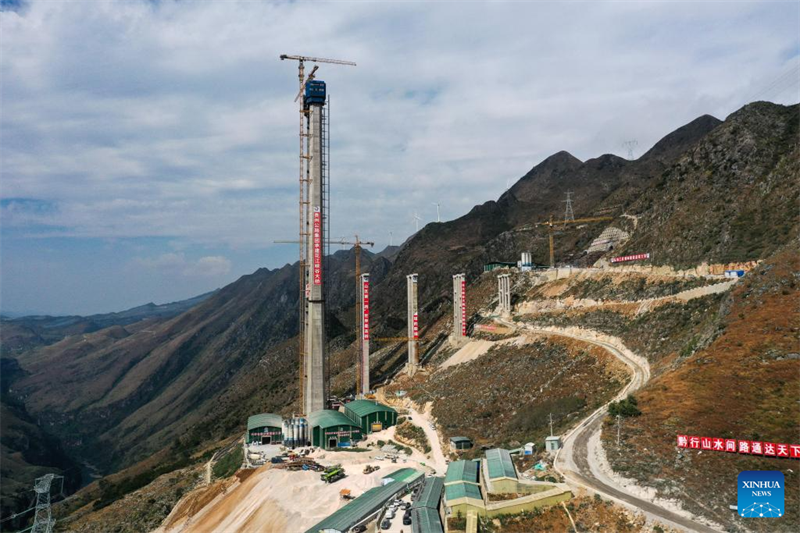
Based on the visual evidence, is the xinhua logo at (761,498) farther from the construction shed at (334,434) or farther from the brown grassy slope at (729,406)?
the construction shed at (334,434)

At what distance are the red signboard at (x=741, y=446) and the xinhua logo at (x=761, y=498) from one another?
6.42 meters

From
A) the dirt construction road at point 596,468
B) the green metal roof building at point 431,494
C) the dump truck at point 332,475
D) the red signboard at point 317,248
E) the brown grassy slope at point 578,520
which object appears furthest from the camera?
the red signboard at point 317,248

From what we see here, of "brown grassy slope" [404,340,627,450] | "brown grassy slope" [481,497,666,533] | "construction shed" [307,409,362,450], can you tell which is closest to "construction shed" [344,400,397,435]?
"construction shed" [307,409,362,450]

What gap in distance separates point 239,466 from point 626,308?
63642 millimetres

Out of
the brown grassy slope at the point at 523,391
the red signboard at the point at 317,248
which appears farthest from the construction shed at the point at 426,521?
the red signboard at the point at 317,248

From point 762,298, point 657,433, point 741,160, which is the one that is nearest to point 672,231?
point 741,160

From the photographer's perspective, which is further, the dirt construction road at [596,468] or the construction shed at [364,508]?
the construction shed at [364,508]

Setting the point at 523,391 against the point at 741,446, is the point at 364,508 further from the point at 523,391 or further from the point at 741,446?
the point at 523,391

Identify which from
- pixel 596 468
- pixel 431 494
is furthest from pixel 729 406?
pixel 431 494

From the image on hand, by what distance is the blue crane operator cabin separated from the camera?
313 ft

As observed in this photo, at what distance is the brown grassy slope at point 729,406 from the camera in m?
37.7

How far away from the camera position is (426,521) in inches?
1674

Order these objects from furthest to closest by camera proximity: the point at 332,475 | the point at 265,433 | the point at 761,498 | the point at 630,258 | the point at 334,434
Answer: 1. the point at 630,258
2. the point at 265,433
3. the point at 334,434
4. the point at 332,475
5. the point at 761,498

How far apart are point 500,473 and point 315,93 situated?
72632 mm
